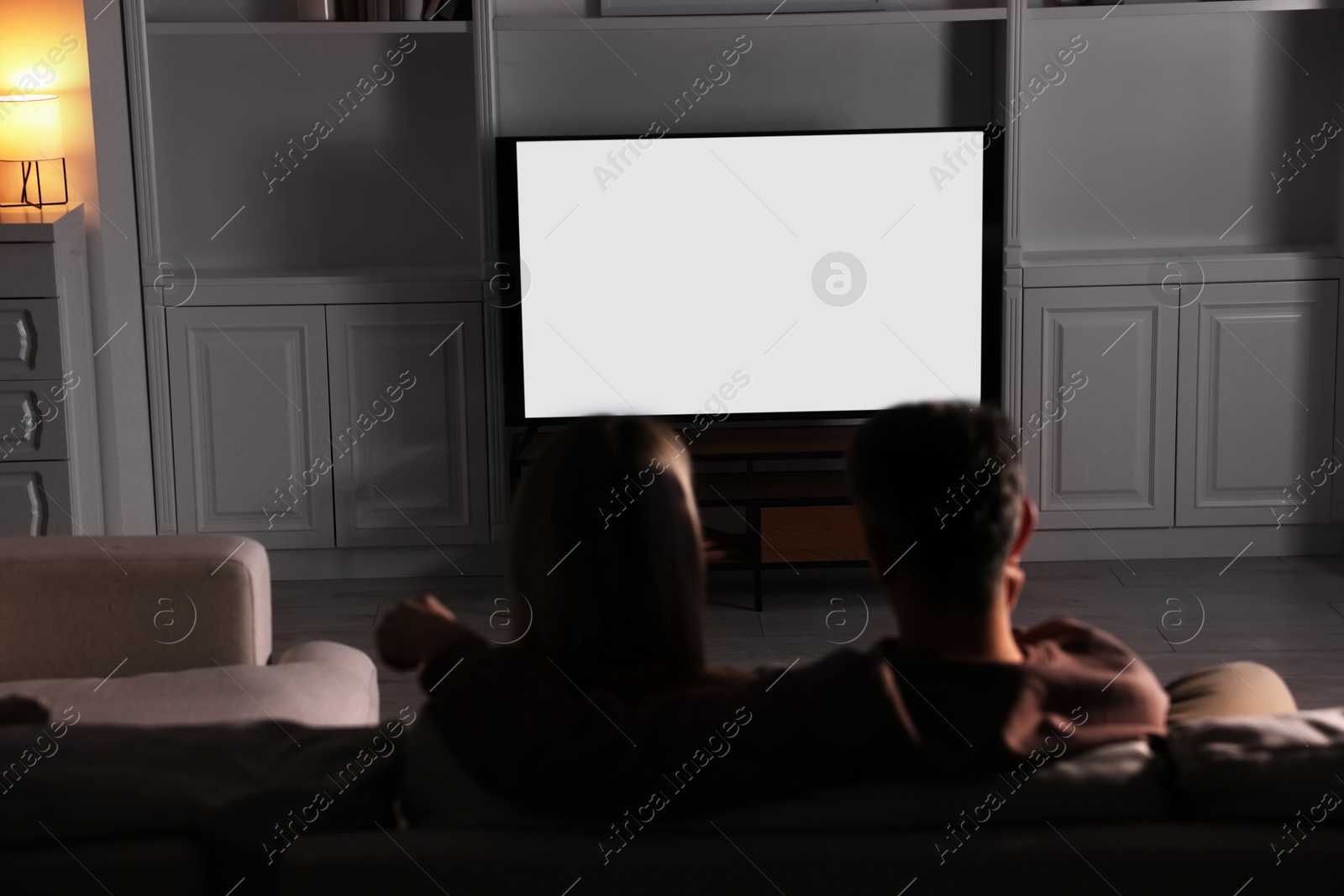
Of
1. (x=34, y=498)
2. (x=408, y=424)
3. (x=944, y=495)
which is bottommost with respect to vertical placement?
(x=34, y=498)

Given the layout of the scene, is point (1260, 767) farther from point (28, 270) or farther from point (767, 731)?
point (28, 270)

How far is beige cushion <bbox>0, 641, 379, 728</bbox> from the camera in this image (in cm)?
178

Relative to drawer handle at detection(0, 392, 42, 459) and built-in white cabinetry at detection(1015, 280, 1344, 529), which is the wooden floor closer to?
built-in white cabinetry at detection(1015, 280, 1344, 529)

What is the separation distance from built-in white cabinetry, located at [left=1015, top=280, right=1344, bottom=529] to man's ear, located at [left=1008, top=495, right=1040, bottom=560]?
2.61 meters

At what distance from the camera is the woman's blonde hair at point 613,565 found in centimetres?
108

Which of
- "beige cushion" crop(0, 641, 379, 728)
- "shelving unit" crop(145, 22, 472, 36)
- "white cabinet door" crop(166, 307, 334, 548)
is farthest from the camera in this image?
"white cabinet door" crop(166, 307, 334, 548)

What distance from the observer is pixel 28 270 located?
318 cm

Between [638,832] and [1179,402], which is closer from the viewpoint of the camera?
[638,832]

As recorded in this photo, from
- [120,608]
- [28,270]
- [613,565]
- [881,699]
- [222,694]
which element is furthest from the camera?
[28,270]

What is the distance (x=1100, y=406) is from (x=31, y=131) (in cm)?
300

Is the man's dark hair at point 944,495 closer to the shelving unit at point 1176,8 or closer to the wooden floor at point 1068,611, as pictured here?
the wooden floor at point 1068,611

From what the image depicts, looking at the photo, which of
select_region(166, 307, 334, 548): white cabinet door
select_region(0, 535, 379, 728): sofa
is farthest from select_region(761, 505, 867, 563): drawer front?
select_region(0, 535, 379, 728): sofa

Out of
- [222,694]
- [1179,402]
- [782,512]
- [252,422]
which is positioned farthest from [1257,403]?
[222,694]

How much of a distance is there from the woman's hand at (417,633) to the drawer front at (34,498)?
97.8 inches
